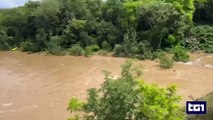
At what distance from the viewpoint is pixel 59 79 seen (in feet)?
67.2

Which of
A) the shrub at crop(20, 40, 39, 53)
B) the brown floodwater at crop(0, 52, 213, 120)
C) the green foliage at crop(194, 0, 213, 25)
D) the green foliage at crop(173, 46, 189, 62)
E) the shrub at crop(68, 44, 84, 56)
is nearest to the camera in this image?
the brown floodwater at crop(0, 52, 213, 120)

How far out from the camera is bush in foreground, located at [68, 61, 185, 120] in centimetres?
640

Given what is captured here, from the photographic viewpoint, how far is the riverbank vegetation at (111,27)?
25.8 m

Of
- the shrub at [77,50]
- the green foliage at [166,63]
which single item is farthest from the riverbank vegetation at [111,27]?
the green foliage at [166,63]

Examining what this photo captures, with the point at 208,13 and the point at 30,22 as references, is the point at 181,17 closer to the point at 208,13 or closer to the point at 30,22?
the point at 208,13

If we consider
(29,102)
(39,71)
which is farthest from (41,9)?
(29,102)

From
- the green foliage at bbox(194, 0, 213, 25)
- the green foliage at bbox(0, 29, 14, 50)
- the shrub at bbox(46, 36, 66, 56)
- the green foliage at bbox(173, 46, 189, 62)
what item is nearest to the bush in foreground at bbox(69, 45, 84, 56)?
the shrub at bbox(46, 36, 66, 56)

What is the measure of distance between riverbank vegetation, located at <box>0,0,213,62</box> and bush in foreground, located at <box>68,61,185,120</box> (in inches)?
683

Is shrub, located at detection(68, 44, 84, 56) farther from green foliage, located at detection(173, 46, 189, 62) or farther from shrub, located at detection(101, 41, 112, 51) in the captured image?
green foliage, located at detection(173, 46, 189, 62)

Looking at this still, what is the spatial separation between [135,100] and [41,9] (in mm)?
23931

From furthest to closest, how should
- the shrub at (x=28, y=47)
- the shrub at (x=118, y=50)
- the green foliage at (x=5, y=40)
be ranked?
the green foliage at (x=5, y=40)
the shrub at (x=28, y=47)
the shrub at (x=118, y=50)

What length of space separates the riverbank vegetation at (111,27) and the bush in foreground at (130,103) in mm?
17342

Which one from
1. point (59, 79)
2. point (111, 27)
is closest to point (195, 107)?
point (59, 79)

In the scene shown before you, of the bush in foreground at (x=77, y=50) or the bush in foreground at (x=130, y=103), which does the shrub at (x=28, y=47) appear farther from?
the bush in foreground at (x=130, y=103)
